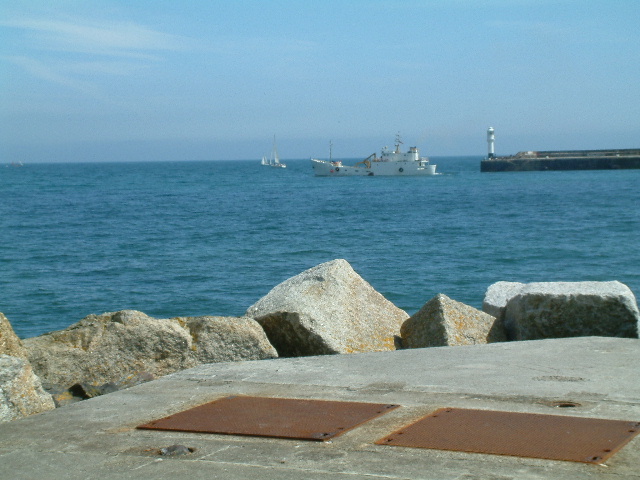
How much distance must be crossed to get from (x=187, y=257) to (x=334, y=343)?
A: 15.7m

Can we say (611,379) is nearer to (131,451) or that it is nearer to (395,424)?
(395,424)

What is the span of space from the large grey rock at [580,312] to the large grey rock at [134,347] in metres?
2.12

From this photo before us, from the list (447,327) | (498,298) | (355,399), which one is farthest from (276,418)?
(498,298)

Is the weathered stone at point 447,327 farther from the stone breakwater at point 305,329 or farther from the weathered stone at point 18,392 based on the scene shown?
the weathered stone at point 18,392

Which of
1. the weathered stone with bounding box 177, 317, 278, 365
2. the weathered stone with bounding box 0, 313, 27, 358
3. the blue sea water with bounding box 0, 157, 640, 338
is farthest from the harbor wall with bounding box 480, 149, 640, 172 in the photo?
the weathered stone with bounding box 0, 313, 27, 358

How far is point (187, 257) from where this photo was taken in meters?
21.6

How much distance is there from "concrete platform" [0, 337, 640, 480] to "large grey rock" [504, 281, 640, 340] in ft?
3.28

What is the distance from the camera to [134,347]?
5887 mm

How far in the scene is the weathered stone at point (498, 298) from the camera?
24.4ft

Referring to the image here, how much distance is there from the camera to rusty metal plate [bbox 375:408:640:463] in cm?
311

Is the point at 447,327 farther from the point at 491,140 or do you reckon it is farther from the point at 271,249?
the point at 491,140

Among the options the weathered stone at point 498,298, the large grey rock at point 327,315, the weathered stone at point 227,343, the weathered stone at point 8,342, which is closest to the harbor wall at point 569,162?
the weathered stone at point 498,298

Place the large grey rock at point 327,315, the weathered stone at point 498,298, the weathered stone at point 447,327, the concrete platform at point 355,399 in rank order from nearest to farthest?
the concrete platform at point 355,399
the large grey rock at point 327,315
the weathered stone at point 447,327
the weathered stone at point 498,298

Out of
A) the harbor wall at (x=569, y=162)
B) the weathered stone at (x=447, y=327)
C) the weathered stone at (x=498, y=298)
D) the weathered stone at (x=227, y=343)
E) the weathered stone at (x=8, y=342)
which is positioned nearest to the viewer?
the weathered stone at (x=8, y=342)
